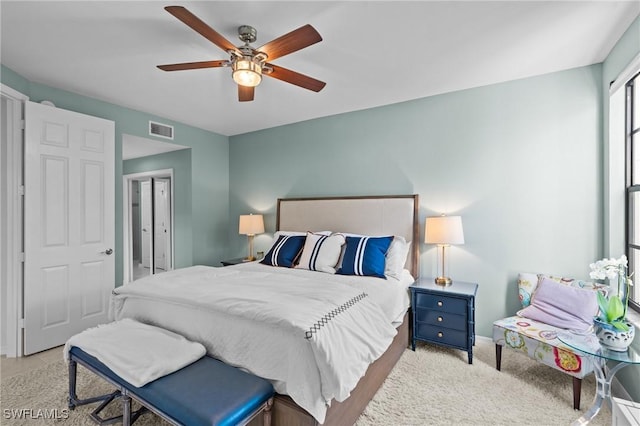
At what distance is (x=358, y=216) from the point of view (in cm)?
363

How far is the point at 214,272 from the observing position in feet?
9.13

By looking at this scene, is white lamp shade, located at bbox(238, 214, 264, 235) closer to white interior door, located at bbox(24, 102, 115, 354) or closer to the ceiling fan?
white interior door, located at bbox(24, 102, 115, 354)

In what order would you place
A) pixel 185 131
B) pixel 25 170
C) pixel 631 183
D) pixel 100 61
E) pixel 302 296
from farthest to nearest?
pixel 185 131, pixel 25 170, pixel 100 61, pixel 631 183, pixel 302 296

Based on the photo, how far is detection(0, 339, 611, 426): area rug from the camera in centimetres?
193

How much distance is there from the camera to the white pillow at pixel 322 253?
3070 mm

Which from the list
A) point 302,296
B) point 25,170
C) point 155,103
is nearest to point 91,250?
point 25,170

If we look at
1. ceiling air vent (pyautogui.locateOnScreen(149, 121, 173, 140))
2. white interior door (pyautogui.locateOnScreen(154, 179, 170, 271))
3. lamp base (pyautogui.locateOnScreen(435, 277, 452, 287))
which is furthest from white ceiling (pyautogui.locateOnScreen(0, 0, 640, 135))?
white interior door (pyautogui.locateOnScreen(154, 179, 170, 271))

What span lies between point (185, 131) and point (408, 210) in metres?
3.33

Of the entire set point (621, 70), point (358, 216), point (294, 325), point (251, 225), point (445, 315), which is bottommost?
point (445, 315)

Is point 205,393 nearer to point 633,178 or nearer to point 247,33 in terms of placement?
point 247,33

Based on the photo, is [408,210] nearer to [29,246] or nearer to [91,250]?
[91,250]

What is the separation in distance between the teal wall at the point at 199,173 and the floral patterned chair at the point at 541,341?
156 inches

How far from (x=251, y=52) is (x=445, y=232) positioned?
228 cm

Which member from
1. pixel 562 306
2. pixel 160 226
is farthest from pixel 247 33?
pixel 160 226
